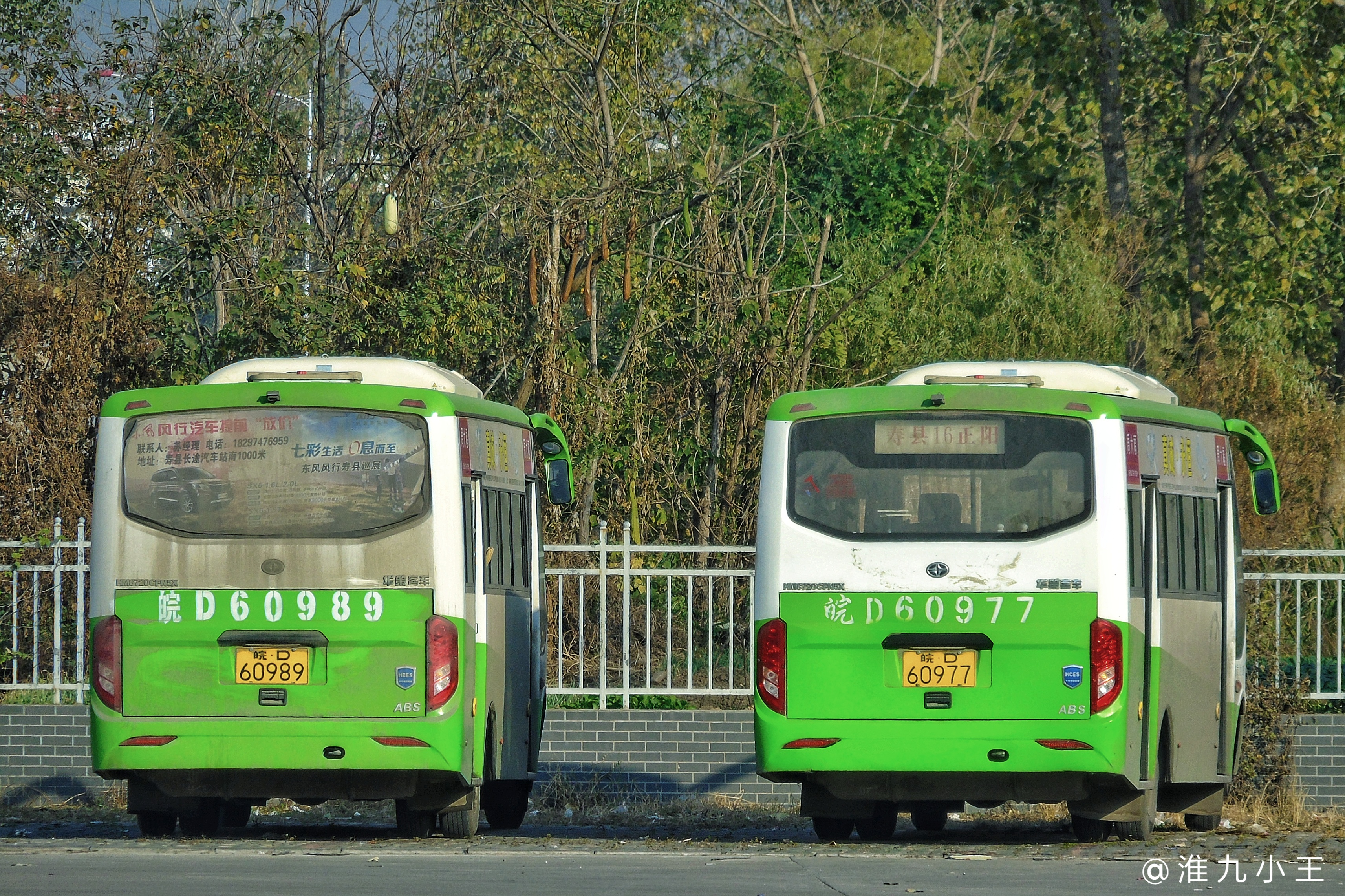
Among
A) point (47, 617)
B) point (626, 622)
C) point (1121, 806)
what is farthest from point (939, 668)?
point (47, 617)

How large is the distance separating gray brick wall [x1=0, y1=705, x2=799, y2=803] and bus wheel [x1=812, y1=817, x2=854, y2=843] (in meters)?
2.08

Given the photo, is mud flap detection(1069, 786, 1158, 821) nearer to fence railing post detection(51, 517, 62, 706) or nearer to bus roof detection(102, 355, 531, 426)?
bus roof detection(102, 355, 531, 426)

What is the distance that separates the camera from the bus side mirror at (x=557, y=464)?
44.0 ft

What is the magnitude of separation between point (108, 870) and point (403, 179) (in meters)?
10.5

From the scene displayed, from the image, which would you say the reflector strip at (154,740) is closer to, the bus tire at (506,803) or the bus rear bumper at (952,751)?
the bus tire at (506,803)

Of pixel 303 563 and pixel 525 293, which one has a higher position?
pixel 525 293

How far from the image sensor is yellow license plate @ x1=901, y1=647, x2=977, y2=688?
10594 millimetres

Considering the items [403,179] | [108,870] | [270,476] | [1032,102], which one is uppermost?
[1032,102]

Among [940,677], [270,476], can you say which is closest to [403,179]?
[270,476]

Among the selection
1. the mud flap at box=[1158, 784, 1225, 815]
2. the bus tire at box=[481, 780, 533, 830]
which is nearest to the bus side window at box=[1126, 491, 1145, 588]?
the mud flap at box=[1158, 784, 1225, 815]

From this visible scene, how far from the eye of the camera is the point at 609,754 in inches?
565

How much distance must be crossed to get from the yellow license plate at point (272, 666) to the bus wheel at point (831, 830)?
10.9 ft

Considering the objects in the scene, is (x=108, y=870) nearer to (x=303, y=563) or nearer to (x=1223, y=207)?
(x=303, y=563)

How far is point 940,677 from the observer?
10.6 m
